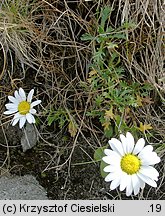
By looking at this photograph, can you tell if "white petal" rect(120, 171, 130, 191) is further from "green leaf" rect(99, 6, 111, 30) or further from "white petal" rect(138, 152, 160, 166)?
"green leaf" rect(99, 6, 111, 30)

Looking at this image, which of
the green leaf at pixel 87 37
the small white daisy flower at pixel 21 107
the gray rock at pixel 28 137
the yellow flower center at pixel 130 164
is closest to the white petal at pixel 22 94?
the small white daisy flower at pixel 21 107

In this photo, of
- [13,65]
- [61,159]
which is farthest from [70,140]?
[13,65]

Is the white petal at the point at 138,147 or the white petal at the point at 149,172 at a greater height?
the white petal at the point at 138,147

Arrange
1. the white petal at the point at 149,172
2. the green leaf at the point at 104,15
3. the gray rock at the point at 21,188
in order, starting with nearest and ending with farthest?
the white petal at the point at 149,172, the green leaf at the point at 104,15, the gray rock at the point at 21,188

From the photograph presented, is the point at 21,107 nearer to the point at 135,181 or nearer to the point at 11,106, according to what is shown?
the point at 11,106

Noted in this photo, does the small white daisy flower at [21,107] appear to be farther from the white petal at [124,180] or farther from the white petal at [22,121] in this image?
the white petal at [124,180]

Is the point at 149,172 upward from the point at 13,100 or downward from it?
downward

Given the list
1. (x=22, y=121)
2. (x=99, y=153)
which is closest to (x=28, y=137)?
(x=22, y=121)
